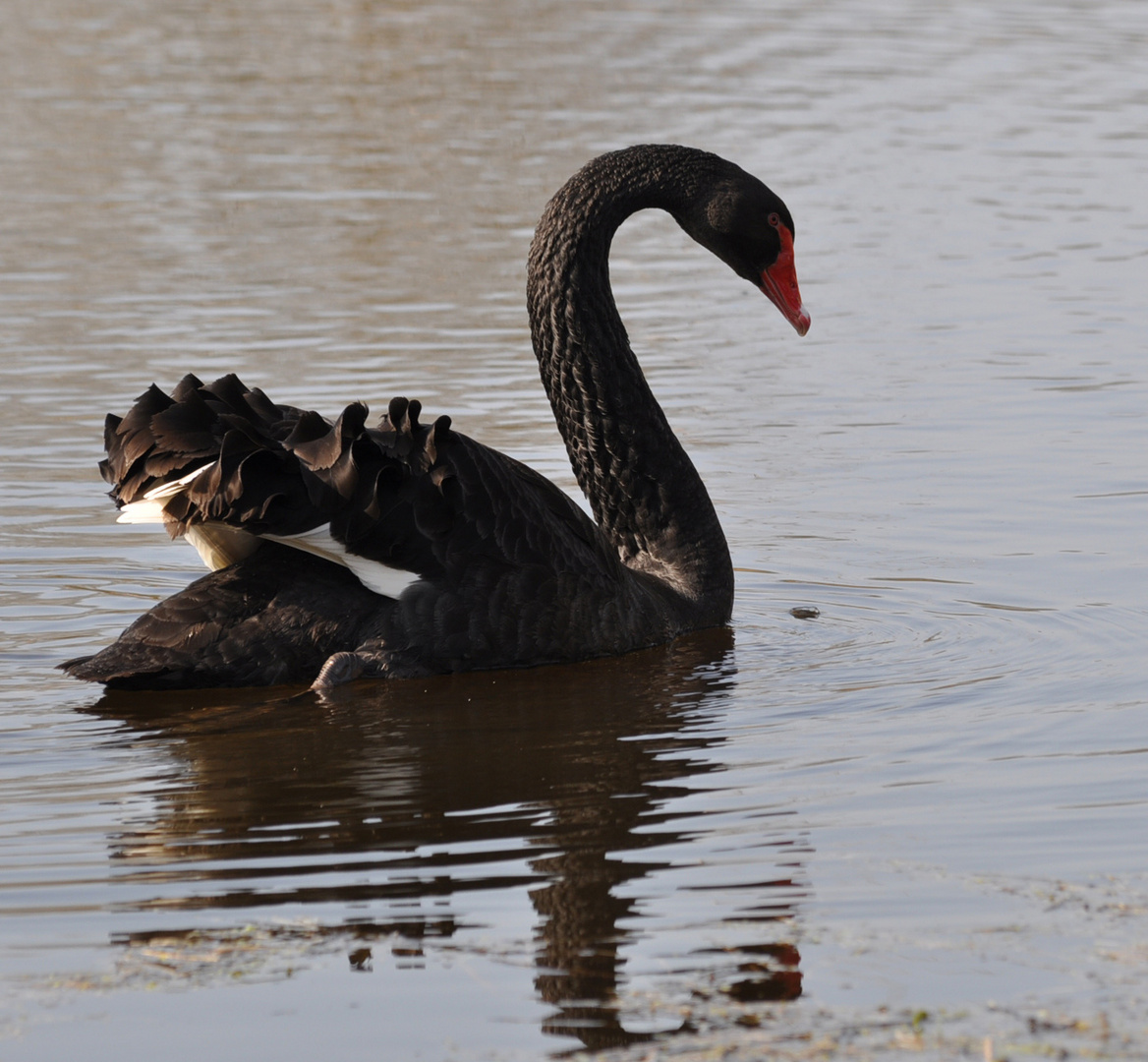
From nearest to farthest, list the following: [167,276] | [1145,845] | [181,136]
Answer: [1145,845], [167,276], [181,136]

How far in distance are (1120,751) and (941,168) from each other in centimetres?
1163

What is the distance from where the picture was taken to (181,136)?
691 inches

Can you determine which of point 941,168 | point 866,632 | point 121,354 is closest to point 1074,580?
point 866,632

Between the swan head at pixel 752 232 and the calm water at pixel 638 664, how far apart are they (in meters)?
1.06

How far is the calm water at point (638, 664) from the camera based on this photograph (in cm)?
394

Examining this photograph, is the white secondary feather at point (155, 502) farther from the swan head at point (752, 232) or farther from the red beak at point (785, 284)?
the red beak at point (785, 284)

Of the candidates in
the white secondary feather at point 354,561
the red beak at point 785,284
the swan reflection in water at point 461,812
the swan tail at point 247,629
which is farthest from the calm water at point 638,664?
the red beak at point 785,284

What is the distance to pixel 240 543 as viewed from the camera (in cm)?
604

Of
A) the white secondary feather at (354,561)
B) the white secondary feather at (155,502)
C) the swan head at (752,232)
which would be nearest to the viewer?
the white secondary feather at (155,502)

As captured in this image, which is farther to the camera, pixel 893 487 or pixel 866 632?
pixel 893 487

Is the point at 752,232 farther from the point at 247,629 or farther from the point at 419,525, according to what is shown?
the point at 247,629

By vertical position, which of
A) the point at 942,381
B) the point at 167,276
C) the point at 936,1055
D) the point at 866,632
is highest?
the point at 167,276

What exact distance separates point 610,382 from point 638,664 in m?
1.16

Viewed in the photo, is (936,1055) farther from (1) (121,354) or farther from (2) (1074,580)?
(1) (121,354)
